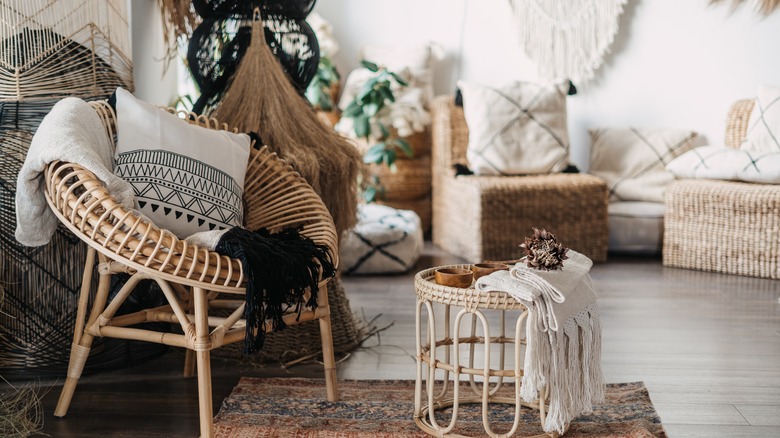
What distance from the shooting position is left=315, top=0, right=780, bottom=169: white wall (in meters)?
4.46

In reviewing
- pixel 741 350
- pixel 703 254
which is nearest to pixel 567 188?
pixel 703 254

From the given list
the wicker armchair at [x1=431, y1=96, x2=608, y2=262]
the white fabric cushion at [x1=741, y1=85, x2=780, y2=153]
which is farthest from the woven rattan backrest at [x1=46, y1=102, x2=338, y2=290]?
the white fabric cushion at [x1=741, y1=85, x2=780, y2=153]

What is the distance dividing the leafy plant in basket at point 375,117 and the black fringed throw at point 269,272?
7.47 ft

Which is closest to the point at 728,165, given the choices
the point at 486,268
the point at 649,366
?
the point at 649,366

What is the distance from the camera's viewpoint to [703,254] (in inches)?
153

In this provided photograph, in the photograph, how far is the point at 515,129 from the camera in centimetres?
418

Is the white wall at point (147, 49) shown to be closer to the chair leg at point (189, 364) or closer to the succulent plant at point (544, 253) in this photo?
the chair leg at point (189, 364)

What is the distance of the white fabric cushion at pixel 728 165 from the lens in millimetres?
3801

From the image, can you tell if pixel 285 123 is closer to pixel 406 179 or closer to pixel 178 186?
pixel 178 186

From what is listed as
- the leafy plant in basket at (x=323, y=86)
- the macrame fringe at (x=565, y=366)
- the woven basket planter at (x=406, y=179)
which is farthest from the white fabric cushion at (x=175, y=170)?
the woven basket planter at (x=406, y=179)

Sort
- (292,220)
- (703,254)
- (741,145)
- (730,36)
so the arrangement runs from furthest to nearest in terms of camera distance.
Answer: (730,36) → (741,145) → (703,254) → (292,220)

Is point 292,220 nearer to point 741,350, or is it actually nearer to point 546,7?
point 741,350

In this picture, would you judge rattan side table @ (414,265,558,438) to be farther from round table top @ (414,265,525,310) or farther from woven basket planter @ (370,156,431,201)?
woven basket planter @ (370,156,431,201)

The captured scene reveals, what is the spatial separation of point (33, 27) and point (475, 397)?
149cm
